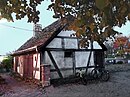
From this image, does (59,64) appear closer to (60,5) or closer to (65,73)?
(65,73)

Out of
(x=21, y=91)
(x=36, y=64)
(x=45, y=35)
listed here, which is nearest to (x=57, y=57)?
(x=36, y=64)

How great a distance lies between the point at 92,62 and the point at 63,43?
Result: 3319 millimetres

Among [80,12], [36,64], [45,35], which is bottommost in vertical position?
[36,64]

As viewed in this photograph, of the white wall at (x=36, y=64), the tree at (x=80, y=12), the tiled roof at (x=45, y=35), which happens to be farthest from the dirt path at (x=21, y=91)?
the tree at (x=80, y=12)

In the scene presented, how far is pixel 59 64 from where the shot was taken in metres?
19.0

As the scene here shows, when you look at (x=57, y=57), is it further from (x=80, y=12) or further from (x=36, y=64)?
(x=80, y=12)

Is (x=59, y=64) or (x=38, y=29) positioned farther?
(x=38, y=29)

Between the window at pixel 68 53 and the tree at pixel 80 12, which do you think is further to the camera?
the window at pixel 68 53

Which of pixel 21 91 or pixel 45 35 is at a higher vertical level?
pixel 45 35

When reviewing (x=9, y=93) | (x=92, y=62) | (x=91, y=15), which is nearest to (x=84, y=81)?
(x=92, y=62)

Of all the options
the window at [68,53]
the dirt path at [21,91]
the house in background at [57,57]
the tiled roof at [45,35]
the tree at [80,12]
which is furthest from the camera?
the window at [68,53]

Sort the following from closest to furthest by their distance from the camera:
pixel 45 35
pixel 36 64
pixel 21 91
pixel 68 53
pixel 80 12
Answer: pixel 80 12
pixel 21 91
pixel 36 64
pixel 68 53
pixel 45 35

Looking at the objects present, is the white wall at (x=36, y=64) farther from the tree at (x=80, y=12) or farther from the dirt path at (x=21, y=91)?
the tree at (x=80, y=12)

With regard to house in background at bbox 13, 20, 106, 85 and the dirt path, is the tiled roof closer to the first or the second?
house in background at bbox 13, 20, 106, 85
